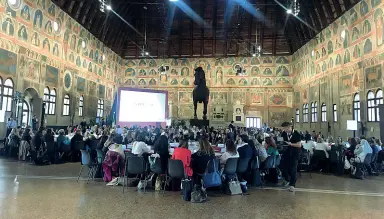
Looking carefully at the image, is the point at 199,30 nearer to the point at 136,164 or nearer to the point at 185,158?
the point at 136,164

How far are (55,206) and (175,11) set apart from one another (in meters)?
27.8

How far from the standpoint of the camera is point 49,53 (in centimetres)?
1864

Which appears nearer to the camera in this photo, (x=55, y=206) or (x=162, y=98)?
(x=55, y=206)

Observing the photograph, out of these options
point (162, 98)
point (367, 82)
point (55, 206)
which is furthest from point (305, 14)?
point (55, 206)

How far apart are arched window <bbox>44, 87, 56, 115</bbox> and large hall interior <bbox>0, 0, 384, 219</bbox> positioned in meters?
0.09

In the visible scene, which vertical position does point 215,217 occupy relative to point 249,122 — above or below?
below

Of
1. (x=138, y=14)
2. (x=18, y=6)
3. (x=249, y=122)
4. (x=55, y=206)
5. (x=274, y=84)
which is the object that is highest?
(x=138, y=14)

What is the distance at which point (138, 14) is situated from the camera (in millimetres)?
29719

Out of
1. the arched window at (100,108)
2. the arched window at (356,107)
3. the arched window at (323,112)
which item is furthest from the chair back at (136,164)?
the arched window at (100,108)

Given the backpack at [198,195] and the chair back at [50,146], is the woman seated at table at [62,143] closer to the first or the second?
the chair back at [50,146]

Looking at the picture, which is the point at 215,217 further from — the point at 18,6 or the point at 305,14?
the point at 305,14

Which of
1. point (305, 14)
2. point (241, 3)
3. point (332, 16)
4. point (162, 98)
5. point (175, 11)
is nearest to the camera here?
point (332, 16)

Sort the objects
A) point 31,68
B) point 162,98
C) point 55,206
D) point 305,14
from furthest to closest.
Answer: point 305,14
point 162,98
point 31,68
point 55,206

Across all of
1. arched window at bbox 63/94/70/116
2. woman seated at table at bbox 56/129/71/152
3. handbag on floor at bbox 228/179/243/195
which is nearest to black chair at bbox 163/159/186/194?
handbag on floor at bbox 228/179/243/195
